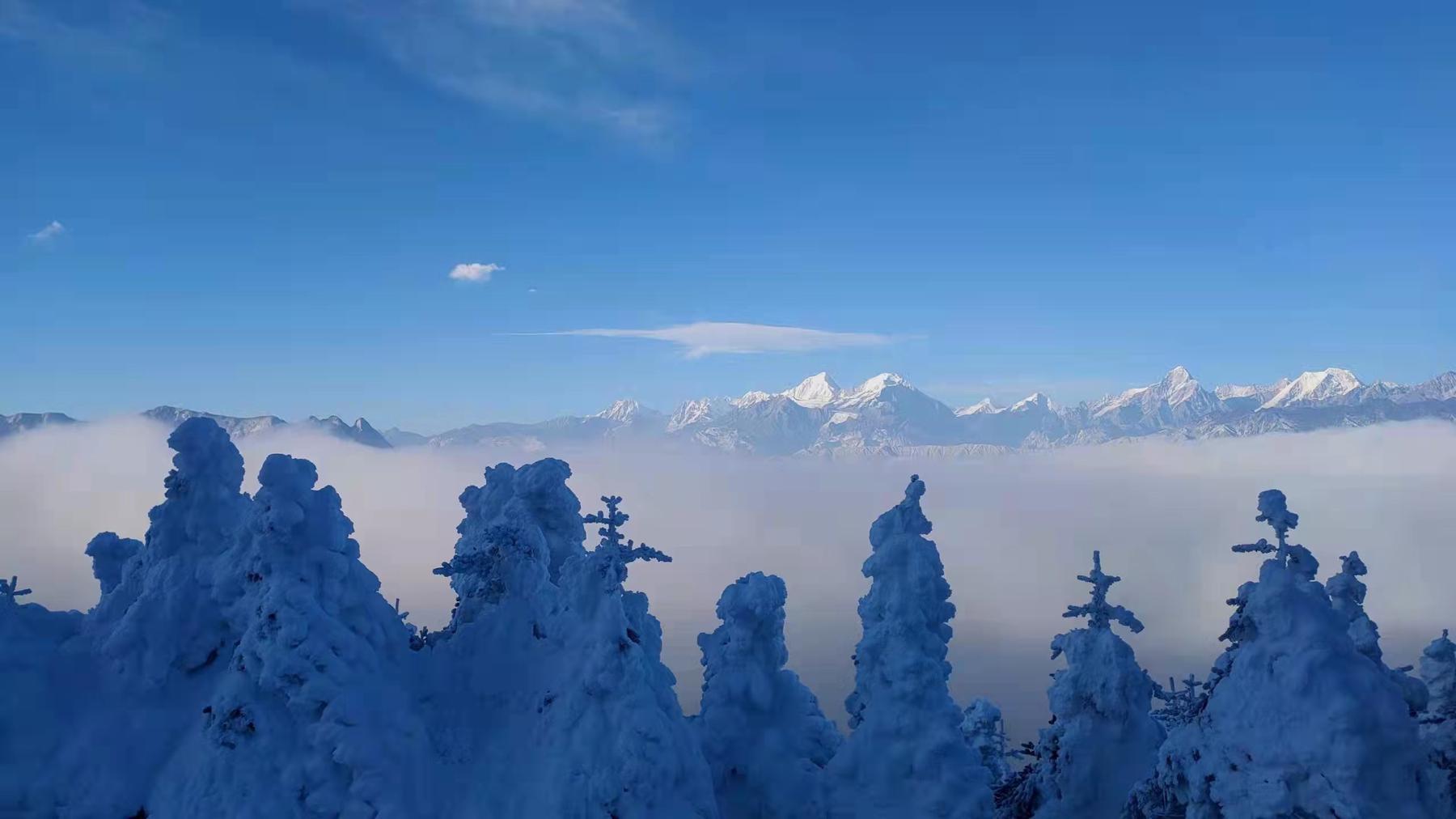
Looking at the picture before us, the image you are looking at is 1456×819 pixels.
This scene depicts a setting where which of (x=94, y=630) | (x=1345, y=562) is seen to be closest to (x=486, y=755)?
(x=94, y=630)

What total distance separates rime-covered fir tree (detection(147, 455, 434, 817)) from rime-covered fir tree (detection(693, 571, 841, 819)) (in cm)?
1447

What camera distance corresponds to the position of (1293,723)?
29.2 metres

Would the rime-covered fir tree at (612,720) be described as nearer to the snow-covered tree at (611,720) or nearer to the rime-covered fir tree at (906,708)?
the snow-covered tree at (611,720)

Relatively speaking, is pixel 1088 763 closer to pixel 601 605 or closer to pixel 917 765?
pixel 917 765

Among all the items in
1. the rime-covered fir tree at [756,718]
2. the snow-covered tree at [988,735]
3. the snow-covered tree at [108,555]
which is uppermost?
the snow-covered tree at [108,555]

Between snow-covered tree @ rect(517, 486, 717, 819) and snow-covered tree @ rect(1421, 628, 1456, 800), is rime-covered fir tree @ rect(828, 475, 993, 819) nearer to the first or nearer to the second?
snow-covered tree @ rect(517, 486, 717, 819)

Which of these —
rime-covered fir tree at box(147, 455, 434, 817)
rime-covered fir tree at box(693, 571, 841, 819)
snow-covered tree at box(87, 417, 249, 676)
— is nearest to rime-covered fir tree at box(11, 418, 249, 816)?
snow-covered tree at box(87, 417, 249, 676)

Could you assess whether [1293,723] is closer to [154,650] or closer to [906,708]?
[906,708]

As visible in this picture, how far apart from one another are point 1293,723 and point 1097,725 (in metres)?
14.6

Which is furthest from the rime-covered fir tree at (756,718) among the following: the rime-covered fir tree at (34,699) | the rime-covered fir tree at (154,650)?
the rime-covered fir tree at (34,699)

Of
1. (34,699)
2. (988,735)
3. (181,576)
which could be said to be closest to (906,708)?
(988,735)

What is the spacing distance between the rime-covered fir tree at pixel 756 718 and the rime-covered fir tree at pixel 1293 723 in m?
17.4

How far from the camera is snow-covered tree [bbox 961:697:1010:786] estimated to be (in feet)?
210

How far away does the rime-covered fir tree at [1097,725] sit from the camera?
4231 centimetres
